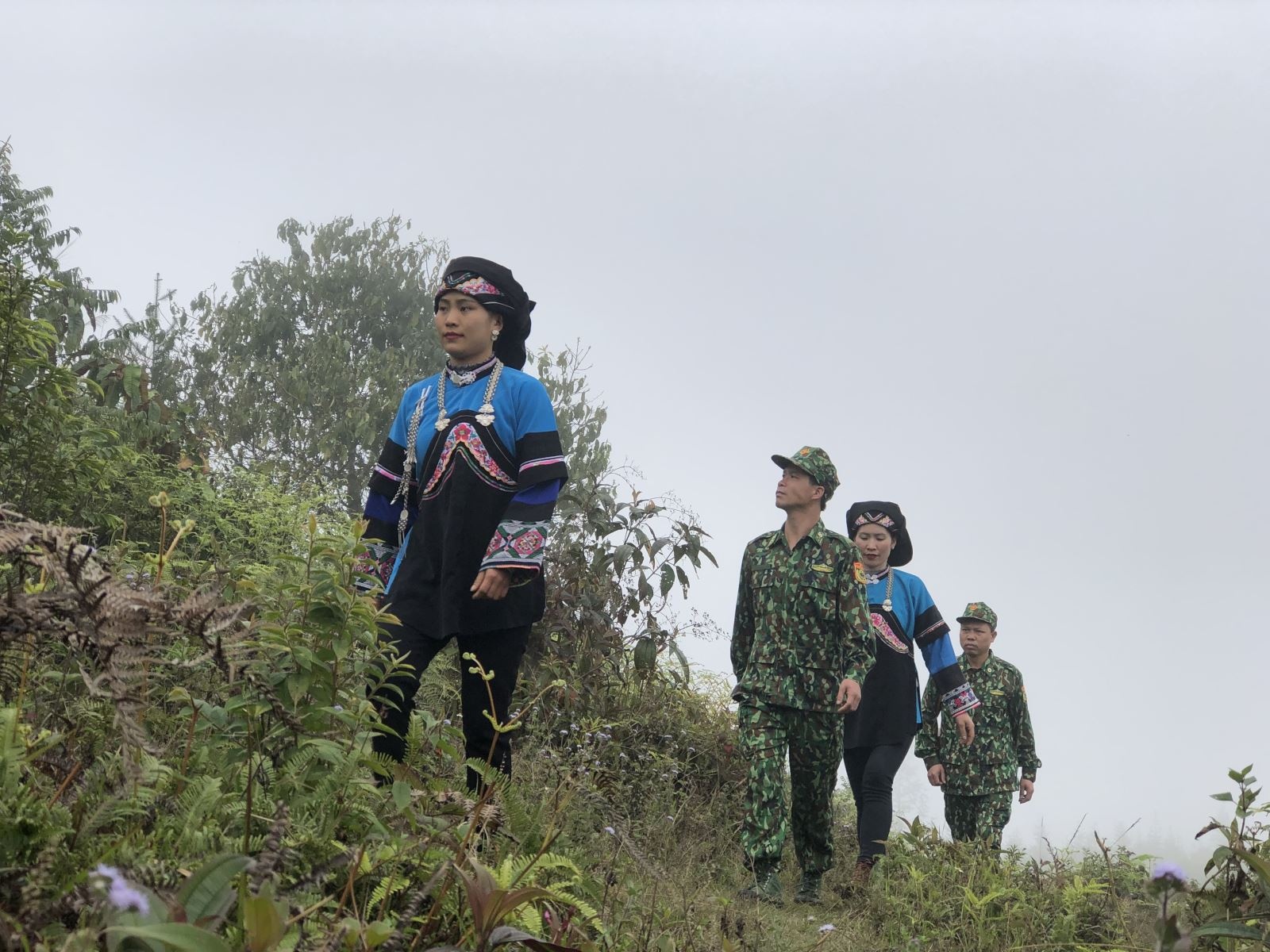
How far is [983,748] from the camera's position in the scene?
30.8ft

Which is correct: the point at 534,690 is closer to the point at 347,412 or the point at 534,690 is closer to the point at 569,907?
the point at 569,907

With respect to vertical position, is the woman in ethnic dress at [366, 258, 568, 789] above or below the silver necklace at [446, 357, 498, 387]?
below

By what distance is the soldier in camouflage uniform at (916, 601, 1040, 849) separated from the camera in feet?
30.4

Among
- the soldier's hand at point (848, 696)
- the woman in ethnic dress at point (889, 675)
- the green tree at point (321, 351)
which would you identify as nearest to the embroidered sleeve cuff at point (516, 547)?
the soldier's hand at point (848, 696)

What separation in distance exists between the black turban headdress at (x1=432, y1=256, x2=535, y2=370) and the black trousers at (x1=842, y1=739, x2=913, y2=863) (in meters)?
3.88

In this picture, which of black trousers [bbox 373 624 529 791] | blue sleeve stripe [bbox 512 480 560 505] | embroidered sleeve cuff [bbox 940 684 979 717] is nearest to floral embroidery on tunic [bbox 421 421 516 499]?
blue sleeve stripe [bbox 512 480 560 505]

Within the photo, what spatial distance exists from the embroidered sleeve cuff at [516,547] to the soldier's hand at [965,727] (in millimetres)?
4999

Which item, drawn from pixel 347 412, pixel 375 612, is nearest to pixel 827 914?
pixel 375 612

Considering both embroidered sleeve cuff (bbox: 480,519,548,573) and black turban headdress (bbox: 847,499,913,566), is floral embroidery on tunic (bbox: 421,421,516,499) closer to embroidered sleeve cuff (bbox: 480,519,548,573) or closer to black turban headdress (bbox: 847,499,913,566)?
embroidered sleeve cuff (bbox: 480,519,548,573)

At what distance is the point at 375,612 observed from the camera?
3.13 m

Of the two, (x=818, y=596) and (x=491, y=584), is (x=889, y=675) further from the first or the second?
(x=491, y=584)

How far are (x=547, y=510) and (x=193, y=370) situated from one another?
77.4 feet

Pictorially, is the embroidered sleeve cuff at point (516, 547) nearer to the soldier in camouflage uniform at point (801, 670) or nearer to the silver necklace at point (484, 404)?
the silver necklace at point (484, 404)

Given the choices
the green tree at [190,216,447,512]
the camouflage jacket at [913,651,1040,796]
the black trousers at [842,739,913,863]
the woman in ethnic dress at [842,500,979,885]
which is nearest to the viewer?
the black trousers at [842,739,913,863]
